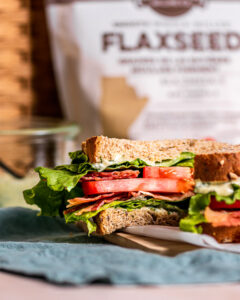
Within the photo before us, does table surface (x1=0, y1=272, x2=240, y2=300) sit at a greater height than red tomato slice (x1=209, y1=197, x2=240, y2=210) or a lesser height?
lesser

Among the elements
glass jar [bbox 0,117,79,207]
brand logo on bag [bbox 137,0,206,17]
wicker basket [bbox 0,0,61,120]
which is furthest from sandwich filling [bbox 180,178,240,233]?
wicker basket [bbox 0,0,61,120]

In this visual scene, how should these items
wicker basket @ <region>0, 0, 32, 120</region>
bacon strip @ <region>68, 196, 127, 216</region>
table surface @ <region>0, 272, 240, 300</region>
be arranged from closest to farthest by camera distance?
table surface @ <region>0, 272, 240, 300</region> < bacon strip @ <region>68, 196, 127, 216</region> < wicker basket @ <region>0, 0, 32, 120</region>

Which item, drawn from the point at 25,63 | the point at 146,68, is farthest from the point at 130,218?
the point at 25,63

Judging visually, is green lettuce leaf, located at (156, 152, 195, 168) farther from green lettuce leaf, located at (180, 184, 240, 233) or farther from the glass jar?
the glass jar

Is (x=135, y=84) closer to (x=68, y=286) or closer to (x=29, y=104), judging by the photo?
(x=29, y=104)

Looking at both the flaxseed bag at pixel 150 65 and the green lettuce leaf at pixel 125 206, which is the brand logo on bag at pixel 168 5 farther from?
the green lettuce leaf at pixel 125 206

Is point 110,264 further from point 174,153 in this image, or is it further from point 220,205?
point 174,153

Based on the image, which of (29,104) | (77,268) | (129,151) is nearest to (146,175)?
(129,151)
